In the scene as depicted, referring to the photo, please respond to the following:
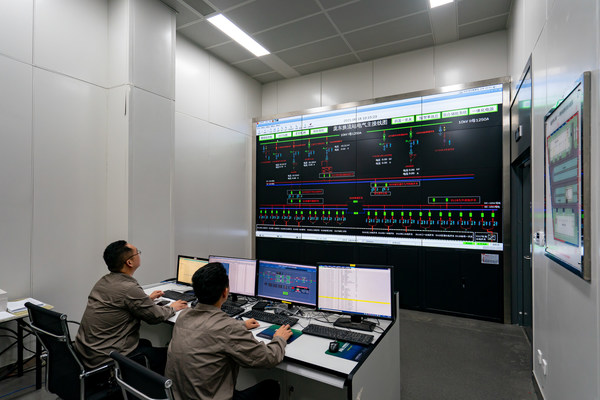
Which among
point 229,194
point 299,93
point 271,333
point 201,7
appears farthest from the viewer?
point 299,93

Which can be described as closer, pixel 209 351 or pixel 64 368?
pixel 209 351

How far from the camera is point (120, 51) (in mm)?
3307

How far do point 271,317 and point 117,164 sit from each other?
2396mm

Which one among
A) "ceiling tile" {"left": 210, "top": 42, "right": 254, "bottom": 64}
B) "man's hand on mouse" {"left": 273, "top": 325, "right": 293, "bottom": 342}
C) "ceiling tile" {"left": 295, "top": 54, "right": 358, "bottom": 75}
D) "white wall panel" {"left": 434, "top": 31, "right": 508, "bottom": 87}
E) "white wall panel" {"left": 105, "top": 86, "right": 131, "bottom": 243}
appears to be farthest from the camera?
"ceiling tile" {"left": 295, "top": 54, "right": 358, "bottom": 75}

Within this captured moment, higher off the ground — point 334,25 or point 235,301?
point 334,25

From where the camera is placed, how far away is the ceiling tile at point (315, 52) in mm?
4320

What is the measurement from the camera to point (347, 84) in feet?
16.2

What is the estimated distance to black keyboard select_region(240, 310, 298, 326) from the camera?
2.10 meters

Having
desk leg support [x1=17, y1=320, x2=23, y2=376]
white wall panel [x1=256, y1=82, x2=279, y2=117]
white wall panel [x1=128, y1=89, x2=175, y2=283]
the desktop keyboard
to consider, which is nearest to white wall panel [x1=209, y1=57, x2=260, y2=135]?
white wall panel [x1=256, y1=82, x2=279, y2=117]

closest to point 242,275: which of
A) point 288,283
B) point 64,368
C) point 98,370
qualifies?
point 288,283

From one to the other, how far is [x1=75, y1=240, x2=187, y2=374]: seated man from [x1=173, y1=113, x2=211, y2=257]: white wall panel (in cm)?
187

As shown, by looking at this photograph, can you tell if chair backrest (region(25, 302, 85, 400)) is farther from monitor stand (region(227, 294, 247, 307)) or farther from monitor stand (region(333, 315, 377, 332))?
monitor stand (region(333, 315, 377, 332))

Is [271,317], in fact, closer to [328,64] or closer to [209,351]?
[209,351]

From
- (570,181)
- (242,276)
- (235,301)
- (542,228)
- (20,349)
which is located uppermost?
(570,181)
